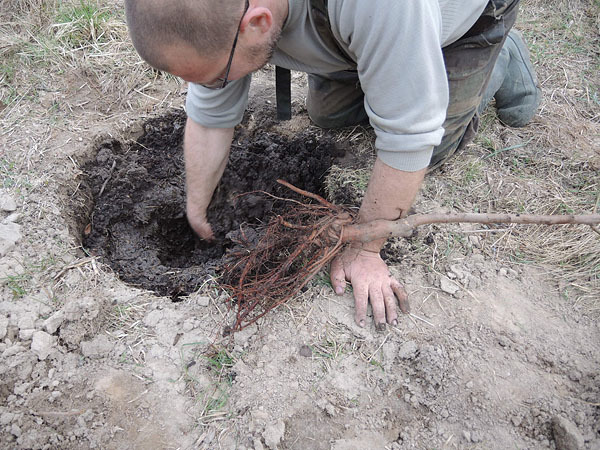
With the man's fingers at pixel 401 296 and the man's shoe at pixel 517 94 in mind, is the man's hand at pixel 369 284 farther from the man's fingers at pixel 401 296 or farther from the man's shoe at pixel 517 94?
the man's shoe at pixel 517 94

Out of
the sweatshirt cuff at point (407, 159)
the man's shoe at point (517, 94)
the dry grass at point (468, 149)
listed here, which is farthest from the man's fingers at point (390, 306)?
the man's shoe at point (517, 94)

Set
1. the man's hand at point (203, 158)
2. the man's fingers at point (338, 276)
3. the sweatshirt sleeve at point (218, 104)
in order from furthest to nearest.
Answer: the man's hand at point (203, 158) < the sweatshirt sleeve at point (218, 104) < the man's fingers at point (338, 276)

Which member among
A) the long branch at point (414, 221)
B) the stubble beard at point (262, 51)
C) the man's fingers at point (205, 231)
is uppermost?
the stubble beard at point (262, 51)

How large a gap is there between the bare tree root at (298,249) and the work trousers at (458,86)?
592 millimetres

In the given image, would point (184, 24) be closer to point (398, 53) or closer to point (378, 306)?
point (398, 53)

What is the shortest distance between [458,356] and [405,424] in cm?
33

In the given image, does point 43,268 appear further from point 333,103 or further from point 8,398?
point 333,103

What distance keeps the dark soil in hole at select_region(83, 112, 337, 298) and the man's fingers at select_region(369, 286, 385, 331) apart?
0.83 meters

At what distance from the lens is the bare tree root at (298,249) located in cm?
176

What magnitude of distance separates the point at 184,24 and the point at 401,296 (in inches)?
49.2

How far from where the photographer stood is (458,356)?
5.51 ft

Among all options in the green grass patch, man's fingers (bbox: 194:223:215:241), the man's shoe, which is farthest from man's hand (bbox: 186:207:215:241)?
the man's shoe

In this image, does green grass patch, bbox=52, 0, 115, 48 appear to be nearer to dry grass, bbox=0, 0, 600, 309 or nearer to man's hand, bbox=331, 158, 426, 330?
dry grass, bbox=0, 0, 600, 309

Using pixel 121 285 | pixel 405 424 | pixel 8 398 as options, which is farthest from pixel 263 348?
pixel 8 398
